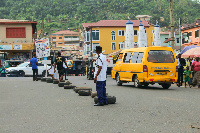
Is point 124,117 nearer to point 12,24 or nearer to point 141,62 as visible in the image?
point 141,62

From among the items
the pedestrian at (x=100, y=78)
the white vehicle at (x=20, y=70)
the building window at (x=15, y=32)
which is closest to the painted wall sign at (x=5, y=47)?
the building window at (x=15, y=32)

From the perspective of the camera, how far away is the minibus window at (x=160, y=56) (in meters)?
18.2

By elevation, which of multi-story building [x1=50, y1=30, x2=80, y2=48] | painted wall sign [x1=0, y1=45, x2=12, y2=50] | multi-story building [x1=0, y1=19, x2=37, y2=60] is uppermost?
multi-story building [x1=50, y1=30, x2=80, y2=48]

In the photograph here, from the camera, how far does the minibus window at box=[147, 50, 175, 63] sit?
18188 millimetres

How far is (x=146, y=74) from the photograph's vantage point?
1817cm

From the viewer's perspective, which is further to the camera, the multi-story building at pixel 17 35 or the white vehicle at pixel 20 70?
the multi-story building at pixel 17 35

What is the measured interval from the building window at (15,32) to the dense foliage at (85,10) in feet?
248

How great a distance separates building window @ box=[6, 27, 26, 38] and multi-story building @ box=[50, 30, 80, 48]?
7319 cm

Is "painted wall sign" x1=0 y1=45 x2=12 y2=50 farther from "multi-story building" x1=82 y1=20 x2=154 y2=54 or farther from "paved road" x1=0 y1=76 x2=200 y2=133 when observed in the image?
"paved road" x1=0 y1=76 x2=200 y2=133

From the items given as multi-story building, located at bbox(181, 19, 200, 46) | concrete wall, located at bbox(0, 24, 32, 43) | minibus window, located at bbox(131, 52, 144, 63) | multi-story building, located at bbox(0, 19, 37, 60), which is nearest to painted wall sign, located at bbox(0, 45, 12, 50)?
multi-story building, located at bbox(0, 19, 37, 60)

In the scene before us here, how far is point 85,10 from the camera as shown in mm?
135125

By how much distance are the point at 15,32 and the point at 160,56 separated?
38717 millimetres

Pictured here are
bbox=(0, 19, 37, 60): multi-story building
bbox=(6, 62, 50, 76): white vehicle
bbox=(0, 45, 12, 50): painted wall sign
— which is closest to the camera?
bbox=(6, 62, 50, 76): white vehicle

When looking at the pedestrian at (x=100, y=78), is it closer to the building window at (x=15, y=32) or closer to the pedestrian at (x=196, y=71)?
the pedestrian at (x=196, y=71)
